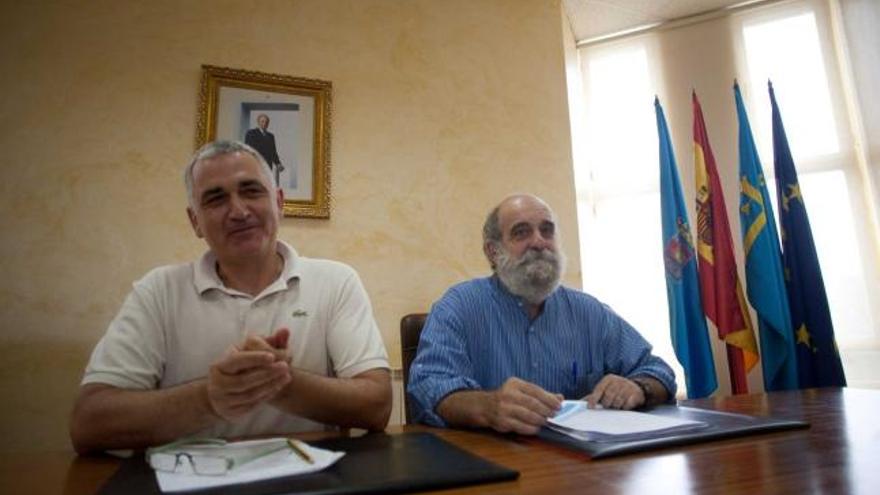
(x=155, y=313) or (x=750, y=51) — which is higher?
(x=750, y=51)

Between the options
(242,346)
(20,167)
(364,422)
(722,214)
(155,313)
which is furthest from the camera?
(722,214)

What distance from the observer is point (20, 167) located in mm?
2059

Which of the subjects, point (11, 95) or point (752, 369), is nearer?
point (11, 95)

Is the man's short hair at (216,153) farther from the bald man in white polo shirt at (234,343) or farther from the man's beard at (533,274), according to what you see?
the man's beard at (533,274)

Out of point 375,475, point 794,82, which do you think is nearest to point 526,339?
point 375,475

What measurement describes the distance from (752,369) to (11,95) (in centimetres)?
382

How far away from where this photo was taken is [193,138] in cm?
226

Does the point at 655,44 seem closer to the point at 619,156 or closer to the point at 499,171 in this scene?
the point at 619,156

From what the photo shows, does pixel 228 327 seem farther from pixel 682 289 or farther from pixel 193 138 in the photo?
pixel 682 289

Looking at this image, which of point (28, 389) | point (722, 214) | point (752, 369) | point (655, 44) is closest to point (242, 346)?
point (28, 389)

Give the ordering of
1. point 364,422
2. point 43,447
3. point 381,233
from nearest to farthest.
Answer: point 364,422, point 43,447, point 381,233

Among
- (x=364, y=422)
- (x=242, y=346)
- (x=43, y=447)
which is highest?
(x=242, y=346)

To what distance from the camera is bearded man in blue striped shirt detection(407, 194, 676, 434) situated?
1229 millimetres

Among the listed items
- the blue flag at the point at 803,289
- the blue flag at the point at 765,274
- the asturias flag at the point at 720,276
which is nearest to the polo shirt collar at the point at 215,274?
the asturias flag at the point at 720,276
